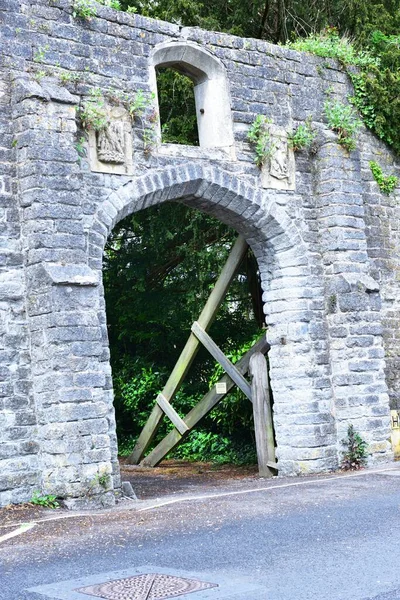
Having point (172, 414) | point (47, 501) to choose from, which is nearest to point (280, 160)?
point (172, 414)

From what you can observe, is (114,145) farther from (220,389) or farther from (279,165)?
(220,389)

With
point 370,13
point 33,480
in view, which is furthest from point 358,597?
point 370,13

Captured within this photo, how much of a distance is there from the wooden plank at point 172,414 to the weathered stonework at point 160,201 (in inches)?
102

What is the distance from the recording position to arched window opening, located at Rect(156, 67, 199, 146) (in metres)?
14.1

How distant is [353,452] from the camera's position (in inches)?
432

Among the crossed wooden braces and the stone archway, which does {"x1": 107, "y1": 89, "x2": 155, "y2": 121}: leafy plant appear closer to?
the stone archway

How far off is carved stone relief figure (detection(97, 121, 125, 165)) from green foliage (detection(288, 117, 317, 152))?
2.43 metres

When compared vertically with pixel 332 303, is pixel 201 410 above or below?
below

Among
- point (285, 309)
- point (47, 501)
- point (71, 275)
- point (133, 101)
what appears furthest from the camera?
point (285, 309)

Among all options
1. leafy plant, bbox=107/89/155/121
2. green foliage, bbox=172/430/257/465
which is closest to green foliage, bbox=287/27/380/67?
leafy plant, bbox=107/89/155/121

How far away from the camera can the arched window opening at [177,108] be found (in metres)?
14.1

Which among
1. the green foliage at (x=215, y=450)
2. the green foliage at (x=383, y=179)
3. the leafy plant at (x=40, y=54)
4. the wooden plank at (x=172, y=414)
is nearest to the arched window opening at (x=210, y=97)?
the leafy plant at (x=40, y=54)

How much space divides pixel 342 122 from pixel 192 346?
12.5 ft

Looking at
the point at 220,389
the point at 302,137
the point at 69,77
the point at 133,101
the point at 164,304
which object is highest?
the point at 69,77
